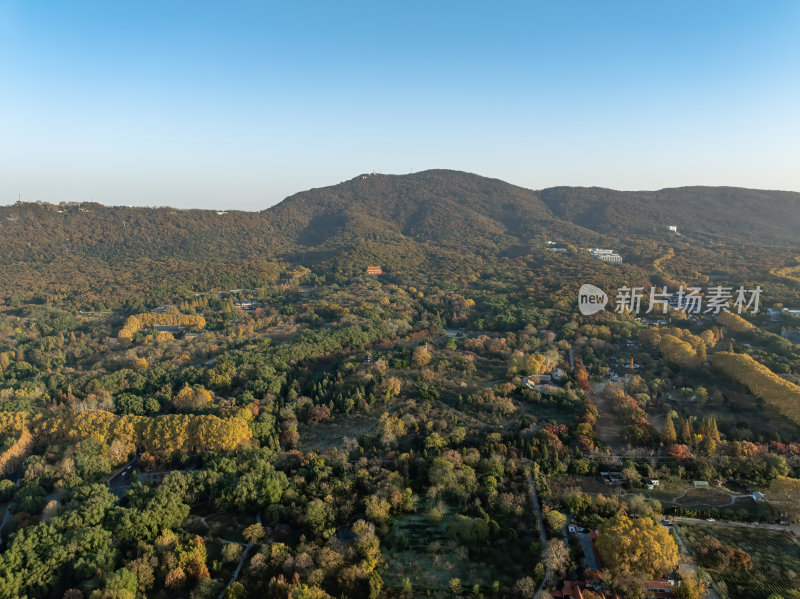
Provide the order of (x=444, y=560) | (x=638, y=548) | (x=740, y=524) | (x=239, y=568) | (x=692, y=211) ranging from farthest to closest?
(x=692, y=211) → (x=740, y=524) → (x=444, y=560) → (x=239, y=568) → (x=638, y=548)

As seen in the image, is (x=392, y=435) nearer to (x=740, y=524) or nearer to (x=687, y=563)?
(x=687, y=563)

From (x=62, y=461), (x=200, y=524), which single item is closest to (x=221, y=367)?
(x=62, y=461)

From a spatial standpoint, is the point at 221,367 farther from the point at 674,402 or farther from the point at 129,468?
the point at 674,402

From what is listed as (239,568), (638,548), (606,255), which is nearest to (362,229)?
(606,255)

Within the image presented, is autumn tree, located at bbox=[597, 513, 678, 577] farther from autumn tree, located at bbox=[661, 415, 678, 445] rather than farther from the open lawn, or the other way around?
autumn tree, located at bbox=[661, 415, 678, 445]

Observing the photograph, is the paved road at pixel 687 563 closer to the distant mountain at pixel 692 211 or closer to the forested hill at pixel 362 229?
the forested hill at pixel 362 229

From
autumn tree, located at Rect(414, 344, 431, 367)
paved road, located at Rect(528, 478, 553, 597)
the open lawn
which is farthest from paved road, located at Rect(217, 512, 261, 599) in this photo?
autumn tree, located at Rect(414, 344, 431, 367)

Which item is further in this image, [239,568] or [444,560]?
[444,560]

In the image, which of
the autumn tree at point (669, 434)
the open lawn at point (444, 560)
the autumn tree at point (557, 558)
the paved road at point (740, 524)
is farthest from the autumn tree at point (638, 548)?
the autumn tree at point (669, 434)
